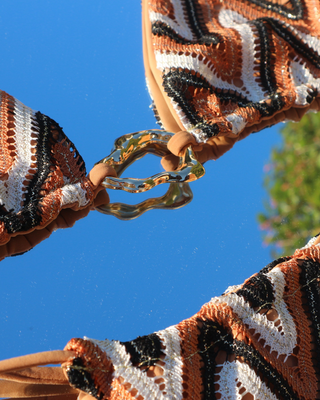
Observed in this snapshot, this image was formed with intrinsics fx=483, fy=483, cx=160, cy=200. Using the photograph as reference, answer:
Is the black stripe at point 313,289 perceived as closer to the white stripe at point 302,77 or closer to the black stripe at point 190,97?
the black stripe at point 190,97

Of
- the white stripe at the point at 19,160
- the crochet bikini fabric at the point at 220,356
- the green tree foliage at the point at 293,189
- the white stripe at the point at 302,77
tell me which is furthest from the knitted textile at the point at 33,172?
the white stripe at the point at 302,77

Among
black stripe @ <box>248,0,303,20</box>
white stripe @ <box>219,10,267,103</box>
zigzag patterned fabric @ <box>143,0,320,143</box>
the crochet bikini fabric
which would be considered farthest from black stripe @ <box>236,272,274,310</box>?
black stripe @ <box>248,0,303,20</box>

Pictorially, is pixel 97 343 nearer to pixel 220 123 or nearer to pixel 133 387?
pixel 133 387

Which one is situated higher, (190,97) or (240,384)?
(190,97)

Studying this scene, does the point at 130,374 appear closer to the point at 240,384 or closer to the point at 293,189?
the point at 240,384

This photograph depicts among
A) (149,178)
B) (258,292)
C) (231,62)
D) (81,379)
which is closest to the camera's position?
(81,379)

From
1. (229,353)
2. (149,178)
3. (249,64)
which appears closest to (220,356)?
(229,353)
